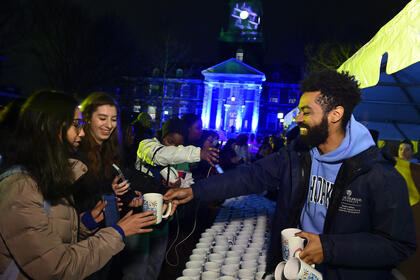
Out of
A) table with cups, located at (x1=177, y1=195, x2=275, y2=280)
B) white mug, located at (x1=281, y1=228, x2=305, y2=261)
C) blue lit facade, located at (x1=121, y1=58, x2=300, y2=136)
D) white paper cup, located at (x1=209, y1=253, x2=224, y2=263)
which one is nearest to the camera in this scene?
white mug, located at (x1=281, y1=228, x2=305, y2=261)

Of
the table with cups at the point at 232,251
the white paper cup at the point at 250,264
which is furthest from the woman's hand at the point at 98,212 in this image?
the white paper cup at the point at 250,264

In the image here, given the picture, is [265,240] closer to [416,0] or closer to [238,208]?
[238,208]

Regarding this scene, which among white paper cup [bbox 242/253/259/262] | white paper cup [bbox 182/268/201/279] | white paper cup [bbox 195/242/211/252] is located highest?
white paper cup [bbox 182/268/201/279]

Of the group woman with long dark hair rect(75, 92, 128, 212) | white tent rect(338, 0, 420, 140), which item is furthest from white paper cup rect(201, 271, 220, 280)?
white tent rect(338, 0, 420, 140)

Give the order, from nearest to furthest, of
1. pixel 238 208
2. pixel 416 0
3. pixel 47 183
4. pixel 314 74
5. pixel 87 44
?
pixel 47 183, pixel 314 74, pixel 416 0, pixel 238 208, pixel 87 44

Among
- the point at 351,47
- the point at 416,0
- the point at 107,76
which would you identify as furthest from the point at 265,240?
the point at 107,76

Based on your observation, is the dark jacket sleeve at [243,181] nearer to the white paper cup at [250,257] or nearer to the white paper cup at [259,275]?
the white paper cup at [259,275]

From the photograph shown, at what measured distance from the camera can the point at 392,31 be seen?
2.66m

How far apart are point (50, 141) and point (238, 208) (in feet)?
15.9

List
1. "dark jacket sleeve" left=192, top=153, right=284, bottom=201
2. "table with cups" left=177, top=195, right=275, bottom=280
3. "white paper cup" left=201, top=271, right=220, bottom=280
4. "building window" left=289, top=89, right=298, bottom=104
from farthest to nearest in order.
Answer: "building window" left=289, top=89, right=298, bottom=104 < "table with cups" left=177, top=195, right=275, bottom=280 < "white paper cup" left=201, top=271, right=220, bottom=280 < "dark jacket sleeve" left=192, top=153, right=284, bottom=201

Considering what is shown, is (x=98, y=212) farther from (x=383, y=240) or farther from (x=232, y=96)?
(x=232, y=96)

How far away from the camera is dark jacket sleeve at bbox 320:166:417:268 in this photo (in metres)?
1.64

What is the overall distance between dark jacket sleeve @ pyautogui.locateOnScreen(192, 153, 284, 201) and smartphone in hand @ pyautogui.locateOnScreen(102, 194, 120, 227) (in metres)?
0.72

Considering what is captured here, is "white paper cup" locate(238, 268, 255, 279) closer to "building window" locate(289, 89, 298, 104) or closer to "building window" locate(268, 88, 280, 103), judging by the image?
"building window" locate(289, 89, 298, 104)
